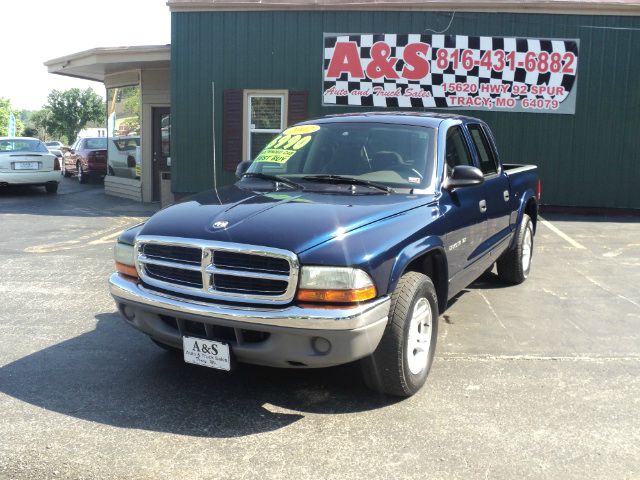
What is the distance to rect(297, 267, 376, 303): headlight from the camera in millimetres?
3295

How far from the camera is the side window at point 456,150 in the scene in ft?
15.8

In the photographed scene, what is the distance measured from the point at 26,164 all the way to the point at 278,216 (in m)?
13.7

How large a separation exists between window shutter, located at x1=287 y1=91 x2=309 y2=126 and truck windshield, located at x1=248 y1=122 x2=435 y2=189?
750 cm

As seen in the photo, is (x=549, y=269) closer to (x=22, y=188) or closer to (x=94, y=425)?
(x=94, y=425)

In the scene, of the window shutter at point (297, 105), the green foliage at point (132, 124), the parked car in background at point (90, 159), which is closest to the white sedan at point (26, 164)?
the green foliage at point (132, 124)

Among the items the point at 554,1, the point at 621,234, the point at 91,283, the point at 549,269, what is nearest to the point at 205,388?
the point at 91,283

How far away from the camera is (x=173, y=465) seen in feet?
10.1

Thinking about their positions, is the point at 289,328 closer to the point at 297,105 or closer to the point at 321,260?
the point at 321,260

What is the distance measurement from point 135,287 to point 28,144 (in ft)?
45.8

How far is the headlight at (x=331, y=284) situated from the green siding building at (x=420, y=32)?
30.0 ft

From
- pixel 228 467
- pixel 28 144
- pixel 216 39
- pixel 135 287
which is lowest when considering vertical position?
pixel 228 467

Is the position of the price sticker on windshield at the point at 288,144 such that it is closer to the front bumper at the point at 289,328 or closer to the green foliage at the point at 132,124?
the front bumper at the point at 289,328

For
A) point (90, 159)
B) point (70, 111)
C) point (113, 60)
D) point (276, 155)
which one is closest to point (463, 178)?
point (276, 155)

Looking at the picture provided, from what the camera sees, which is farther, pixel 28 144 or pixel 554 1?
pixel 28 144
